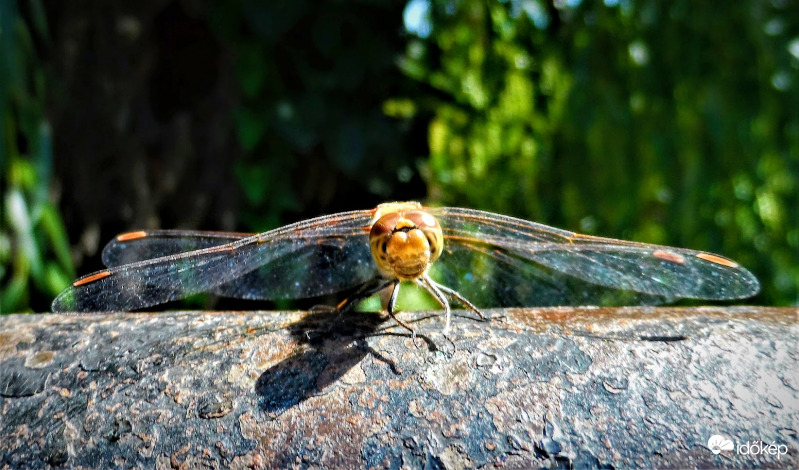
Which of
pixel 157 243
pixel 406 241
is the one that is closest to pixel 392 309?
pixel 406 241

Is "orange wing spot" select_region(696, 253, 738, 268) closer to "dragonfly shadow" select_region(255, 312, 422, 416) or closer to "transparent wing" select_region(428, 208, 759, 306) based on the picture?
"transparent wing" select_region(428, 208, 759, 306)

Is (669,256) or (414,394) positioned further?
(669,256)

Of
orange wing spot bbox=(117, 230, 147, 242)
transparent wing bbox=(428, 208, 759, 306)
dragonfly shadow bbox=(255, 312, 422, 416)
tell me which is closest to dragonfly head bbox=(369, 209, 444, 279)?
transparent wing bbox=(428, 208, 759, 306)

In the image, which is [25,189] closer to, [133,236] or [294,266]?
[133,236]

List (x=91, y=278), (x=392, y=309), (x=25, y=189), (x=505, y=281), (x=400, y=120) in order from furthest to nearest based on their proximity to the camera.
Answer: (x=400, y=120), (x=25, y=189), (x=505, y=281), (x=91, y=278), (x=392, y=309)

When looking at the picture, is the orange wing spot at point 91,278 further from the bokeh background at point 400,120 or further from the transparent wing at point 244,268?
the bokeh background at point 400,120
